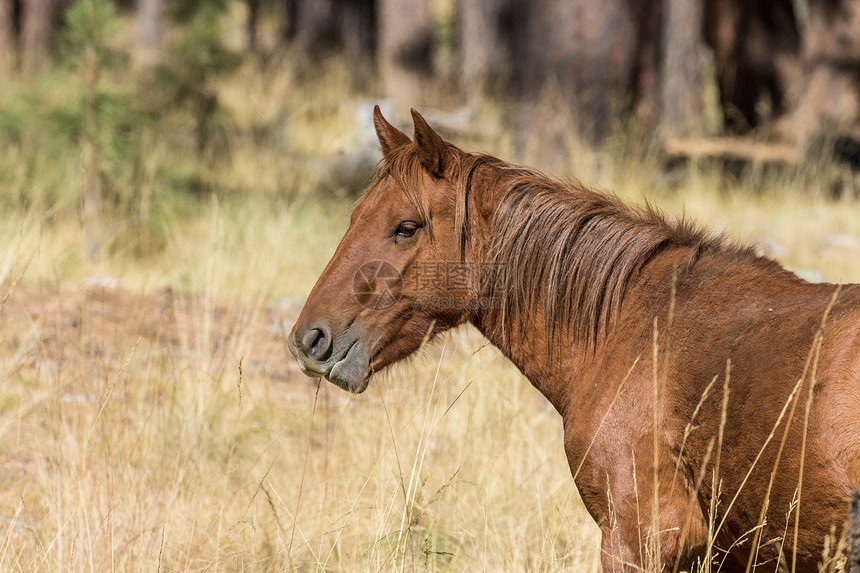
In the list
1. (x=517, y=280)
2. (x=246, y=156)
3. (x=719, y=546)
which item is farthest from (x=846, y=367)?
(x=246, y=156)

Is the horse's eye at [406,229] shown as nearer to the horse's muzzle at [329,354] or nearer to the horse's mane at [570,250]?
the horse's mane at [570,250]

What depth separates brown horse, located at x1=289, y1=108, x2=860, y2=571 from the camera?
83.7 inches

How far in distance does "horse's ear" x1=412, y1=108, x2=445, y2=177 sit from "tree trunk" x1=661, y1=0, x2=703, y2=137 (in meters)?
13.0

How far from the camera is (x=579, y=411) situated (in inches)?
101

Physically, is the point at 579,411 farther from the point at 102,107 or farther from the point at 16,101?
the point at 16,101

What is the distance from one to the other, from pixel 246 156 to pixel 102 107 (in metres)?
3.01

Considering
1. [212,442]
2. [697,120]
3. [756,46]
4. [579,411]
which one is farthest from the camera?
[697,120]

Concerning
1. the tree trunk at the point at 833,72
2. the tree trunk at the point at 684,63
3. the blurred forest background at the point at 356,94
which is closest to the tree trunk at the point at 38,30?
the blurred forest background at the point at 356,94

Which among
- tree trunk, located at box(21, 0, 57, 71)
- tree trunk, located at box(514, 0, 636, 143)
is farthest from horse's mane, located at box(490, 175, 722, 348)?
tree trunk, located at box(21, 0, 57, 71)

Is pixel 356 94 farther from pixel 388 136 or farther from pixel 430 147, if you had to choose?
pixel 430 147

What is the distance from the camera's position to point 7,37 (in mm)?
11422

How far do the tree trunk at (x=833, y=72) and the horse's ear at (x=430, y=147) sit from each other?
25.5 ft

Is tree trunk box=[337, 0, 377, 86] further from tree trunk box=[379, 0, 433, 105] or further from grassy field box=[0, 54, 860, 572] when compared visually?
grassy field box=[0, 54, 860, 572]

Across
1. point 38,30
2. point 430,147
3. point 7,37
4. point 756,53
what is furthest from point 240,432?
point 756,53
